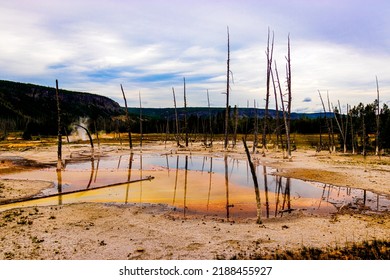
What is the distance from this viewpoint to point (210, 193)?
19625 millimetres

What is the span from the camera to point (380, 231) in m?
11.8

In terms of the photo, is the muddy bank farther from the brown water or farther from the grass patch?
the brown water

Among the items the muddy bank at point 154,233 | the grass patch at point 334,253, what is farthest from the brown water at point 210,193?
the grass patch at point 334,253

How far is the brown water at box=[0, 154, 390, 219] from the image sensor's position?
625 inches

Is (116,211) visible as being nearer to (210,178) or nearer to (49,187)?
(49,187)

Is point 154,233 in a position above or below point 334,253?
below

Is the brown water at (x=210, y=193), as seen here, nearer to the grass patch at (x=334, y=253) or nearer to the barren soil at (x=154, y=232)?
the barren soil at (x=154, y=232)

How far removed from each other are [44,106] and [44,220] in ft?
637

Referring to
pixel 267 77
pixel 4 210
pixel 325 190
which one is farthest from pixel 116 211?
pixel 267 77

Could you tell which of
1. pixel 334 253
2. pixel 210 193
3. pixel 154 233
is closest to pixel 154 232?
pixel 154 233

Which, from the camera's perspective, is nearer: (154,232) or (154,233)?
(154,233)

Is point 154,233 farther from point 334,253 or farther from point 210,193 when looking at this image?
point 210,193

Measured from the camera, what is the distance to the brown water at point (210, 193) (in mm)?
15875

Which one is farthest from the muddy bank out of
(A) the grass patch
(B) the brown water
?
(B) the brown water
